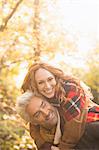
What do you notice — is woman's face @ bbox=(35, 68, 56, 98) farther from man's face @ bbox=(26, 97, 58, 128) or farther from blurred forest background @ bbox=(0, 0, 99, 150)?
blurred forest background @ bbox=(0, 0, 99, 150)

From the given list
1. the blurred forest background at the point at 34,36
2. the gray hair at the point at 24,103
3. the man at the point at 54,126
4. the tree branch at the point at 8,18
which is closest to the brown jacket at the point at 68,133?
the man at the point at 54,126

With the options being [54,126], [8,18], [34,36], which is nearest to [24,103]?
[54,126]

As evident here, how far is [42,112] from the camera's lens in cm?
206

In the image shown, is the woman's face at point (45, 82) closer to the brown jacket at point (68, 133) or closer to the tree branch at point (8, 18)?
the brown jacket at point (68, 133)

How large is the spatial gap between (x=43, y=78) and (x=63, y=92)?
0.12m

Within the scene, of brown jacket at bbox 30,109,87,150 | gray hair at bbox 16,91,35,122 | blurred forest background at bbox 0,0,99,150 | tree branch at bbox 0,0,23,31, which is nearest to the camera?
brown jacket at bbox 30,109,87,150

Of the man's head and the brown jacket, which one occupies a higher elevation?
the man's head

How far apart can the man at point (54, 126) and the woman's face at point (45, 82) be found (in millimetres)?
46

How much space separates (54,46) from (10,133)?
2.60 metres

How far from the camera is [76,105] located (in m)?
2.02

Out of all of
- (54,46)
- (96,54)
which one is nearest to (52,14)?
(54,46)

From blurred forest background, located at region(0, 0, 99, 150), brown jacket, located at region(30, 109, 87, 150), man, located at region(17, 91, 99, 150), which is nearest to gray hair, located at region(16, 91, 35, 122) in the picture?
man, located at region(17, 91, 99, 150)

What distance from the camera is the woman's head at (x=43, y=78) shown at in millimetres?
2082

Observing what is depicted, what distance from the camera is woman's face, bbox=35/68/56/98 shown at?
2080mm
